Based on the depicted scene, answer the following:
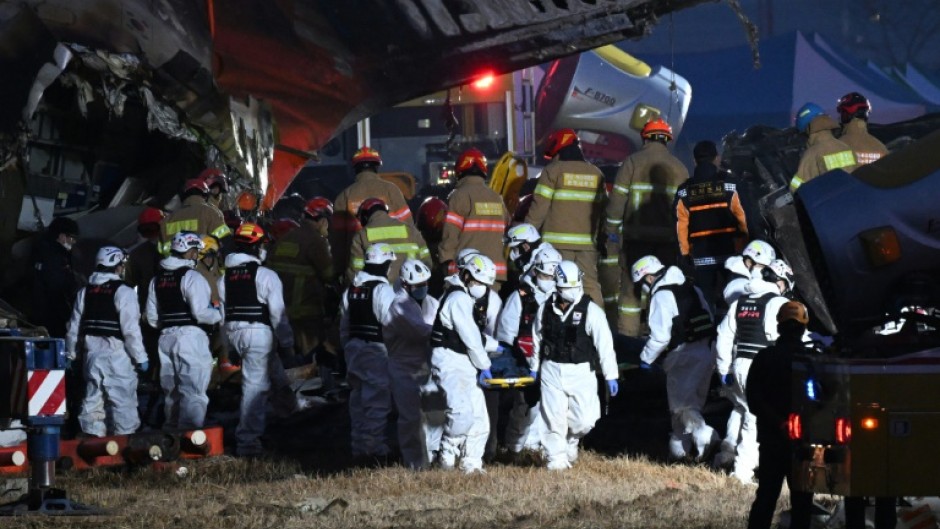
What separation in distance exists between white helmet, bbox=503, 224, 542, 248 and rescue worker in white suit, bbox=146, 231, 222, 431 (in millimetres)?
2594

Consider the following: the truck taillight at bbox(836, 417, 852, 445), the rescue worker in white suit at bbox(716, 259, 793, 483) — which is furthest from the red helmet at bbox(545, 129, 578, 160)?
the truck taillight at bbox(836, 417, 852, 445)

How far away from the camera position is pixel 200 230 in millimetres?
15844

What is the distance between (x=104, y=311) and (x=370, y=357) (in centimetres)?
Answer: 253

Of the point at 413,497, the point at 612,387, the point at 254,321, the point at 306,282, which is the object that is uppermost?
the point at 306,282

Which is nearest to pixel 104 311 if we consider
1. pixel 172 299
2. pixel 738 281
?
pixel 172 299

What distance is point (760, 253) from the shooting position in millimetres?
12609

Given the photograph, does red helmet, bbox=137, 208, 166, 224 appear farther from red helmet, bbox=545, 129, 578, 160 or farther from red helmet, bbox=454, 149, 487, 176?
red helmet, bbox=545, 129, 578, 160

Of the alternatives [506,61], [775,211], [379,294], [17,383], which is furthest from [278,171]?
[17,383]

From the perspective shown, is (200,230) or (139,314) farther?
(200,230)

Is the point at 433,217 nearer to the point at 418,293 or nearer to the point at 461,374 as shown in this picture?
the point at 418,293

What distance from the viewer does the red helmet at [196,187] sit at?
15977 millimetres

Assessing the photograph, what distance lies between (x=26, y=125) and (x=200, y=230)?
187 centimetres

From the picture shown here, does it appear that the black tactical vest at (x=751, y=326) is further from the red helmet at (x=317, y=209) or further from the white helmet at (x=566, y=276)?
the red helmet at (x=317, y=209)

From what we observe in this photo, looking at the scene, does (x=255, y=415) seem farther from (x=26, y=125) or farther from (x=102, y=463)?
(x=26, y=125)
